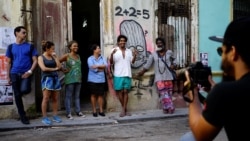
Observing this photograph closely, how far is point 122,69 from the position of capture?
8805 mm

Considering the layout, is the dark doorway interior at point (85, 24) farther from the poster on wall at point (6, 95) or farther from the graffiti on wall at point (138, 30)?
the poster on wall at point (6, 95)

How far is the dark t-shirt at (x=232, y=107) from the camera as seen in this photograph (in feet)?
5.64

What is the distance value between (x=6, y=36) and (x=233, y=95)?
7209 millimetres

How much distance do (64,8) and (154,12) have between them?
92.2 inches

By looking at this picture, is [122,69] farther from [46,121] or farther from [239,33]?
[239,33]

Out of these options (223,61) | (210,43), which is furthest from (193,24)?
(223,61)

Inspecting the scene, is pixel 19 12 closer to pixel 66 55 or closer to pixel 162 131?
pixel 66 55

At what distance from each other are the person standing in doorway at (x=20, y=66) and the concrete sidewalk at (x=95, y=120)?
0.26 m

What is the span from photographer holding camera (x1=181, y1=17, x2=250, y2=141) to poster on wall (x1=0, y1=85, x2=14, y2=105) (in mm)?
7029

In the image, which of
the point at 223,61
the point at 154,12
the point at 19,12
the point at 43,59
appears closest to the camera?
the point at 223,61

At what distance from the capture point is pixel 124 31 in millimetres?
9375

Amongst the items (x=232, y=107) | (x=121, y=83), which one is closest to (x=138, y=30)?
(x=121, y=83)

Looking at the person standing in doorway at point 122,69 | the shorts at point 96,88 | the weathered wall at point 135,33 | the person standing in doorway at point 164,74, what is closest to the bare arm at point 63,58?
the shorts at point 96,88

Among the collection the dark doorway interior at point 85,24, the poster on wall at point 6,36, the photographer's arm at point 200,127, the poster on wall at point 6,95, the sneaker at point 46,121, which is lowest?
the sneaker at point 46,121
